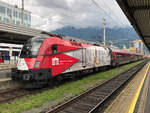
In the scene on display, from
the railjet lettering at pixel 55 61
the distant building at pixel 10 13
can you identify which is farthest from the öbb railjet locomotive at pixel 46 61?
the distant building at pixel 10 13

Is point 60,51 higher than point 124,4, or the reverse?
point 124,4

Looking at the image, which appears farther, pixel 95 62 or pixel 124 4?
Answer: pixel 95 62

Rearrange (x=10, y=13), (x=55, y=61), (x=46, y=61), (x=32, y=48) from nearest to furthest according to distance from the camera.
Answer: (x=46, y=61)
(x=32, y=48)
(x=55, y=61)
(x=10, y=13)

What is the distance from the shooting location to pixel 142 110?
5.86m

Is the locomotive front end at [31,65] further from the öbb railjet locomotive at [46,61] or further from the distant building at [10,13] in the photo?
the distant building at [10,13]

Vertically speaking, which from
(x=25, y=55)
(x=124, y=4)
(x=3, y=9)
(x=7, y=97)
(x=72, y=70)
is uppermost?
(x=3, y=9)

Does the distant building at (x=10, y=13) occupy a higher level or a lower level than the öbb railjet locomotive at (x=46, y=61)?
higher

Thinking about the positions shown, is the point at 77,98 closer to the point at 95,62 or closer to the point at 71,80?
the point at 71,80

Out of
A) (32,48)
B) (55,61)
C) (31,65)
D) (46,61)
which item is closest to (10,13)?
(32,48)

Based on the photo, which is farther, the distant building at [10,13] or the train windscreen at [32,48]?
the distant building at [10,13]

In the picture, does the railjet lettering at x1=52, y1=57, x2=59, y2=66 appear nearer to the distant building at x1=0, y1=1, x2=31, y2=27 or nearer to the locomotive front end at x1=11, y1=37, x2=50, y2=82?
the locomotive front end at x1=11, y1=37, x2=50, y2=82

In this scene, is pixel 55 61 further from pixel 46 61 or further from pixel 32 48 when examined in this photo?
pixel 32 48

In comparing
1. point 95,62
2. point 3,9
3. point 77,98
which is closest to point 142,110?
point 77,98

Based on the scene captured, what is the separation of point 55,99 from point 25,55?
12.1 ft
